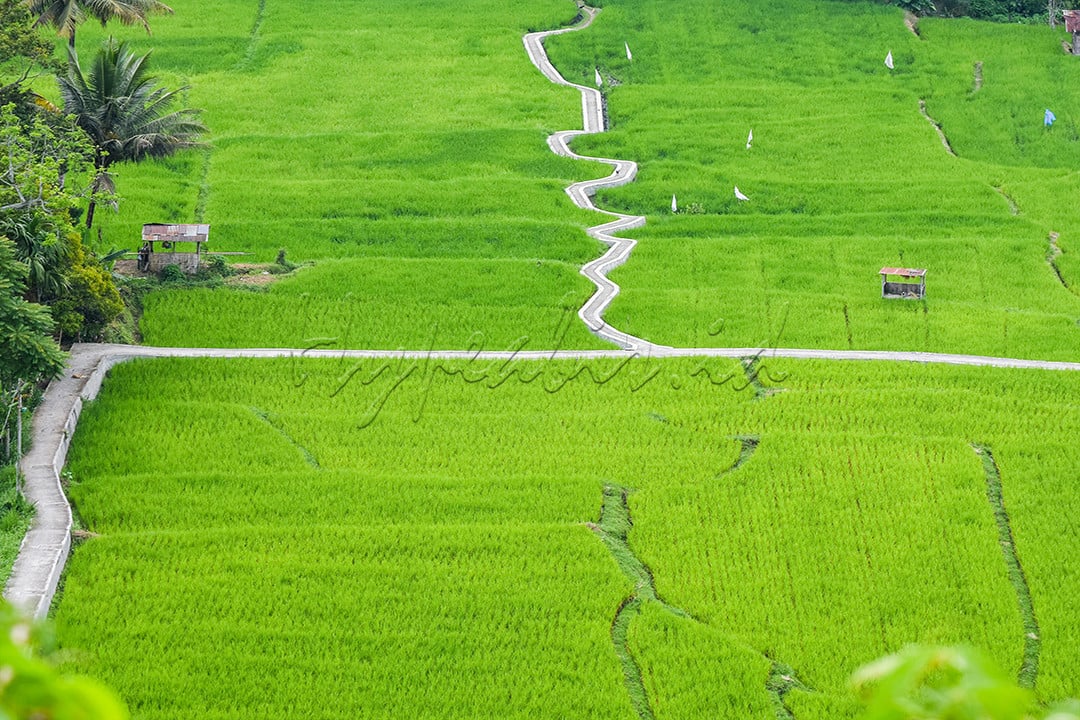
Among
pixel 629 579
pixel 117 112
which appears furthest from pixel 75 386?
pixel 629 579

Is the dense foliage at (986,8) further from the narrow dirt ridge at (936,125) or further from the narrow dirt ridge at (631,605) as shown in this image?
the narrow dirt ridge at (631,605)

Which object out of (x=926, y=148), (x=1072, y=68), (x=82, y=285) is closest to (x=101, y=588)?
(x=82, y=285)

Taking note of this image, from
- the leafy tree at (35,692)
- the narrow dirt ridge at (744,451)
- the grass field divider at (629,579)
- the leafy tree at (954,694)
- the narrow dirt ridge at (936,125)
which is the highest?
the leafy tree at (35,692)

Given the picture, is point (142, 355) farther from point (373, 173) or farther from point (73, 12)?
point (373, 173)

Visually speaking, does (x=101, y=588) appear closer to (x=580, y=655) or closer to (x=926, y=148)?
(x=580, y=655)

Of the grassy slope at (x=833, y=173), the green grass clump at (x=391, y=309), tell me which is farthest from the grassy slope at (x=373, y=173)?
the grassy slope at (x=833, y=173)

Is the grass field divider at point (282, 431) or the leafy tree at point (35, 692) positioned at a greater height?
the leafy tree at point (35, 692)
